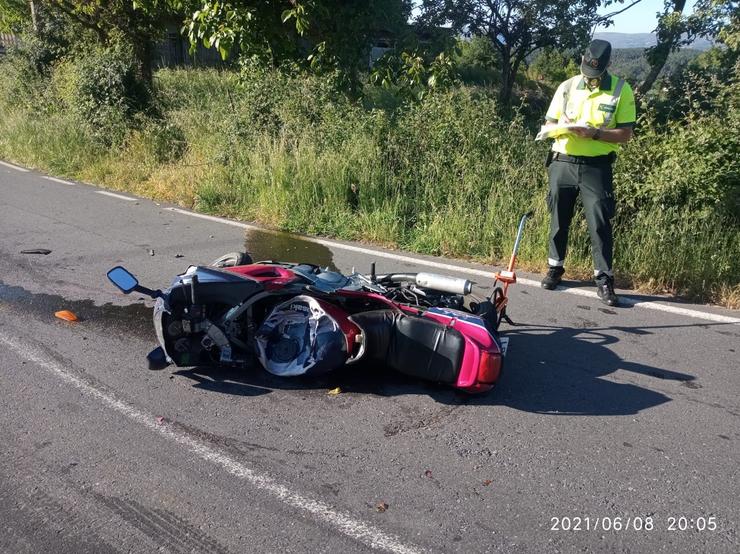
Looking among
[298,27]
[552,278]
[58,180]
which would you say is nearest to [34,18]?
[58,180]

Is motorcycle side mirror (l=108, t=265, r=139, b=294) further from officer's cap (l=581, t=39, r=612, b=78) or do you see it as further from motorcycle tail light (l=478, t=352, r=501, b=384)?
officer's cap (l=581, t=39, r=612, b=78)

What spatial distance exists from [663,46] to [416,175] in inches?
543

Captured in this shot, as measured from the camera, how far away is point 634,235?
627 centimetres

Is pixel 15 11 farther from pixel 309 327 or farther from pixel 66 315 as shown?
pixel 309 327

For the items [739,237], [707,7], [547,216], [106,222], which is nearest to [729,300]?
[739,237]

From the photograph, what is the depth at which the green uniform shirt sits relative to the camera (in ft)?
17.9

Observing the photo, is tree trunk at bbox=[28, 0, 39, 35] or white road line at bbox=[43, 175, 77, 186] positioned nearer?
white road line at bbox=[43, 175, 77, 186]

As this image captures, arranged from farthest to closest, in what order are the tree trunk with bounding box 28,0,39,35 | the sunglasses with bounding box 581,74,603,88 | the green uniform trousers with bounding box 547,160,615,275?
the tree trunk with bounding box 28,0,39,35 < the green uniform trousers with bounding box 547,160,615,275 < the sunglasses with bounding box 581,74,603,88

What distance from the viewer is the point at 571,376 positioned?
4164mm

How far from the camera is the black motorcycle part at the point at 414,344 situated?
12.0 feet

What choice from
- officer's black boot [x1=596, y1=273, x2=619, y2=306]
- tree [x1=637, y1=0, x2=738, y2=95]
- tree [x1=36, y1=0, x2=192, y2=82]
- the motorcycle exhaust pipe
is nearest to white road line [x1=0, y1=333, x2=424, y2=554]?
the motorcycle exhaust pipe

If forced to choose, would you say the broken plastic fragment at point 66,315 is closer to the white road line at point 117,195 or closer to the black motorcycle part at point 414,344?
the black motorcycle part at point 414,344

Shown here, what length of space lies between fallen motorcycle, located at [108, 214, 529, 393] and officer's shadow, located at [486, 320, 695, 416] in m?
0.31

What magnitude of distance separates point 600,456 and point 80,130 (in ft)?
42.7
